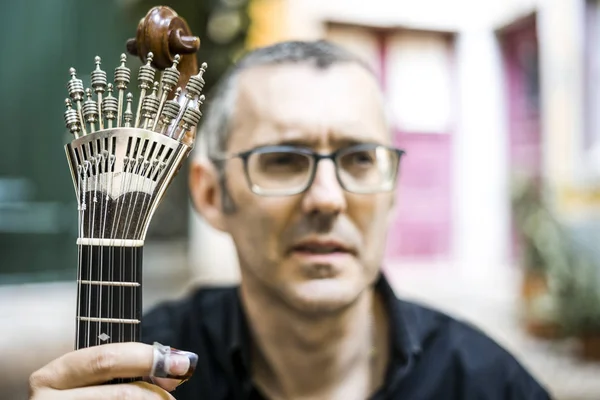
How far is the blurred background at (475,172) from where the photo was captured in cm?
97

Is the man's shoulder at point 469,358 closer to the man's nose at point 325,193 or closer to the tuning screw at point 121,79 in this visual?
A: the man's nose at point 325,193

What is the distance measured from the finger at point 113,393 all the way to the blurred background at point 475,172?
53 cm

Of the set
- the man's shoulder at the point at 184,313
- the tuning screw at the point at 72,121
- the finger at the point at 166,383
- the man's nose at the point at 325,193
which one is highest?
the tuning screw at the point at 72,121

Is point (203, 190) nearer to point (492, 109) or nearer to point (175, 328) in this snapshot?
point (175, 328)

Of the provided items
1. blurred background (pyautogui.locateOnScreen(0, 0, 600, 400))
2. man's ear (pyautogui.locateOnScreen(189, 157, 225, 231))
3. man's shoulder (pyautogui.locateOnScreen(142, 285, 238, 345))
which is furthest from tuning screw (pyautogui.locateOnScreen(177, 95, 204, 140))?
blurred background (pyautogui.locateOnScreen(0, 0, 600, 400))

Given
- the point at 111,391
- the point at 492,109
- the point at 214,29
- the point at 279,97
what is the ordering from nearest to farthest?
the point at 111,391, the point at 279,97, the point at 214,29, the point at 492,109

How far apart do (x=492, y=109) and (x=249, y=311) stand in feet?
2.10

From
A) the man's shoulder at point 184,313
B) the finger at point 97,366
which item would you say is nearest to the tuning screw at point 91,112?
the finger at point 97,366

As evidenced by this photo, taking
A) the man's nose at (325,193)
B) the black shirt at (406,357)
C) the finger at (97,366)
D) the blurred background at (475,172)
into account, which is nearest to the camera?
the finger at (97,366)

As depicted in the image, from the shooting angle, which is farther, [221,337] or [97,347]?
[221,337]

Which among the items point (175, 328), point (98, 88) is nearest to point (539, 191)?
point (175, 328)

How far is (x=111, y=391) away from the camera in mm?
396

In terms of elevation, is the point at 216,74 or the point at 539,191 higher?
the point at 216,74

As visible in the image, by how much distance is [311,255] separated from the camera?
60cm
